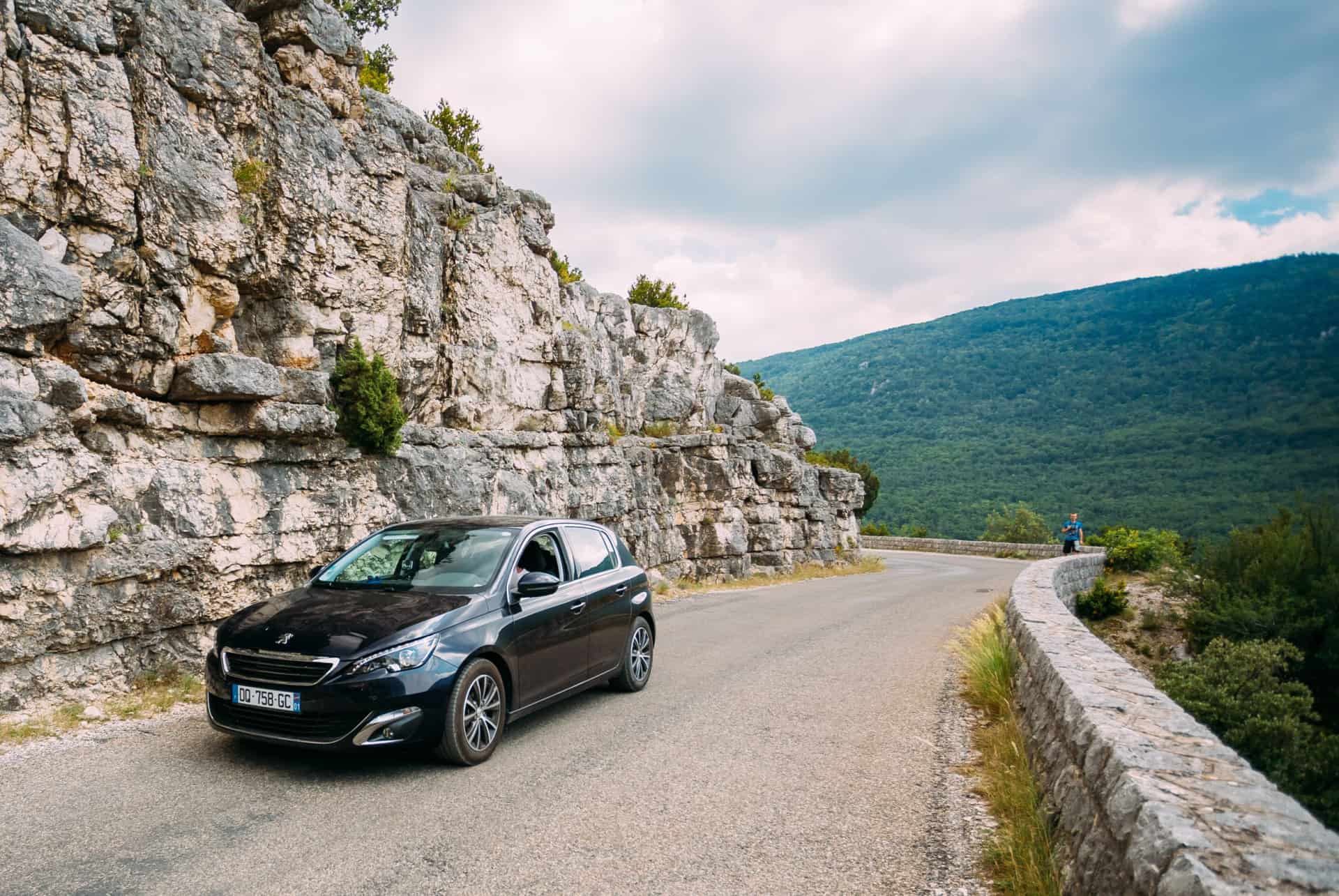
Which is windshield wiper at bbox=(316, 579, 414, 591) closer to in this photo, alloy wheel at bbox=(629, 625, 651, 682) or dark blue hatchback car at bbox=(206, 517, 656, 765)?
dark blue hatchback car at bbox=(206, 517, 656, 765)

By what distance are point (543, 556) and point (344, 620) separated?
190 cm

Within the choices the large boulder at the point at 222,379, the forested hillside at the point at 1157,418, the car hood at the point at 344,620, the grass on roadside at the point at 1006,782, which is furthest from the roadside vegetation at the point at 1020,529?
the car hood at the point at 344,620

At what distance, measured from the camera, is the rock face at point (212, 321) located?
25.1 feet

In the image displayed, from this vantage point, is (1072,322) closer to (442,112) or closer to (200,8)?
(442,112)

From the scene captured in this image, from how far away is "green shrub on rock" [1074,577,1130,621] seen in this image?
62.4ft

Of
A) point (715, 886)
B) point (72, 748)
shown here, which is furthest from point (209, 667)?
point (715, 886)

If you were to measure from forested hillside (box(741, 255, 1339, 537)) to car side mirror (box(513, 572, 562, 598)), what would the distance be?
5.05m

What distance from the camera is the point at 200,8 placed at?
35.2 feet

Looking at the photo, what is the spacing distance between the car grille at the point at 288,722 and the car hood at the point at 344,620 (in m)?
0.38

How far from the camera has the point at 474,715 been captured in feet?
18.4

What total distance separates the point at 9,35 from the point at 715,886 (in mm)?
10379

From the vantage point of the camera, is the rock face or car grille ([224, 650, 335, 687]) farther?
the rock face

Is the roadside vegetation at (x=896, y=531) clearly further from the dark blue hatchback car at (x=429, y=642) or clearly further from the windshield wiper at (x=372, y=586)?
the windshield wiper at (x=372, y=586)

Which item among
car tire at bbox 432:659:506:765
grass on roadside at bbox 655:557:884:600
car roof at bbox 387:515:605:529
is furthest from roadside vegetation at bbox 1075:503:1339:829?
grass on roadside at bbox 655:557:884:600
